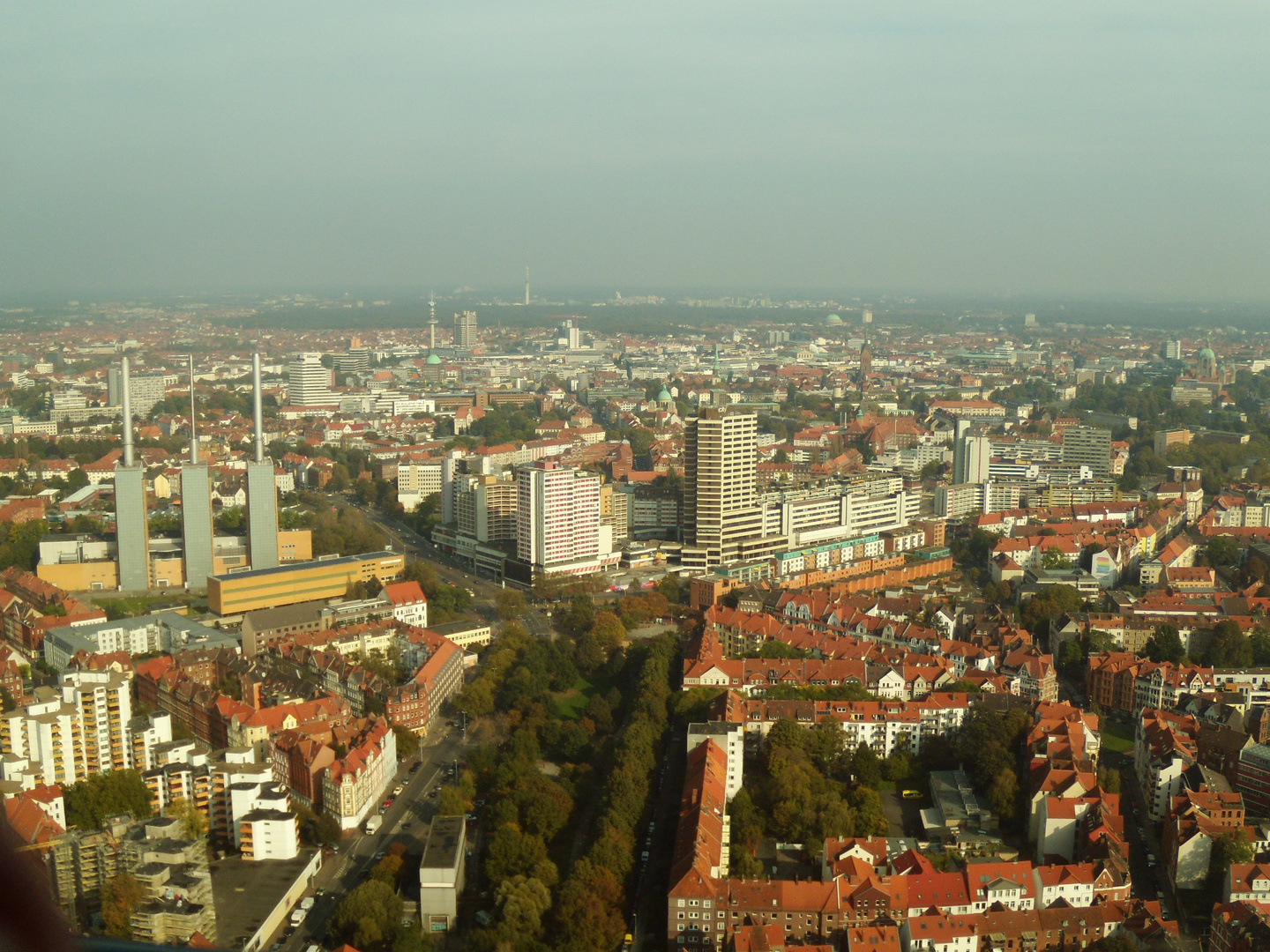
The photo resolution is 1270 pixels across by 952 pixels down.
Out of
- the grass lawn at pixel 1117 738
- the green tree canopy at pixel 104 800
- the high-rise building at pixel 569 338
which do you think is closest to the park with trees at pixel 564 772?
the green tree canopy at pixel 104 800

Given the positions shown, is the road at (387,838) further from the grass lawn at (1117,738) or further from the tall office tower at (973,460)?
the tall office tower at (973,460)

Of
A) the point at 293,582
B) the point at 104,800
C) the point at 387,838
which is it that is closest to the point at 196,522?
the point at 293,582

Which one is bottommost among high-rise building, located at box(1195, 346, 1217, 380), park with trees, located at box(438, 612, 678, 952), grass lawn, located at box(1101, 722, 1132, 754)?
grass lawn, located at box(1101, 722, 1132, 754)

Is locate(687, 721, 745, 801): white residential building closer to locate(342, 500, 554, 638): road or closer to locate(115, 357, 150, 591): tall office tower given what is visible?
locate(342, 500, 554, 638): road

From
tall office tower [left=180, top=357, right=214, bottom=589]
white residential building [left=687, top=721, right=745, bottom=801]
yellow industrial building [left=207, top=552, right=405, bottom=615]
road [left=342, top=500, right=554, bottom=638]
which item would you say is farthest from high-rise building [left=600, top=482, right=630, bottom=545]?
white residential building [left=687, top=721, right=745, bottom=801]

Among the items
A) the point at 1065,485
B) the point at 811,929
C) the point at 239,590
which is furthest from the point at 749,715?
the point at 1065,485

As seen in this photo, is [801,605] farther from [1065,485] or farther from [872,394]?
[872,394]

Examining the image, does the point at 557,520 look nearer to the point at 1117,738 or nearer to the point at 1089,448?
the point at 1117,738
